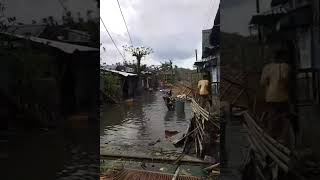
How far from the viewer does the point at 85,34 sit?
302 cm

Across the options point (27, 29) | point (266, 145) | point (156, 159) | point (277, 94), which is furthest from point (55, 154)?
point (156, 159)

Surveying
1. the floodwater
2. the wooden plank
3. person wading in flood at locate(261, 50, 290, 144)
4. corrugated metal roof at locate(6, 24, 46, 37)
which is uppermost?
corrugated metal roof at locate(6, 24, 46, 37)

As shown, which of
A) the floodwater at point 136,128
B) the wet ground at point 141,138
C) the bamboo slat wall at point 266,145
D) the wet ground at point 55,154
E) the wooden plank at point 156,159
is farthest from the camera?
the floodwater at point 136,128

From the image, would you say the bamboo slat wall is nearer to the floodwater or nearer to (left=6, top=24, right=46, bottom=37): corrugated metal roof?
(left=6, top=24, right=46, bottom=37): corrugated metal roof

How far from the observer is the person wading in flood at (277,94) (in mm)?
2533

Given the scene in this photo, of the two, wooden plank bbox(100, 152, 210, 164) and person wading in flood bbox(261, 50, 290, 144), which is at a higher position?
person wading in flood bbox(261, 50, 290, 144)

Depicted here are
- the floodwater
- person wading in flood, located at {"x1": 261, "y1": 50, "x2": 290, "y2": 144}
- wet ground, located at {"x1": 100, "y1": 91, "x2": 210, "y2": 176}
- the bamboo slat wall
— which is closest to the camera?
the bamboo slat wall

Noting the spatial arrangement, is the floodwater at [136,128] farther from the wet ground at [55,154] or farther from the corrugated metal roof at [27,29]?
the corrugated metal roof at [27,29]

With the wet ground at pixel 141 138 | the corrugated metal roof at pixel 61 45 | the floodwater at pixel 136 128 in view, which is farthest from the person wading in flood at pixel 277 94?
the floodwater at pixel 136 128

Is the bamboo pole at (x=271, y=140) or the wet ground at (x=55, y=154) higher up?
the bamboo pole at (x=271, y=140)

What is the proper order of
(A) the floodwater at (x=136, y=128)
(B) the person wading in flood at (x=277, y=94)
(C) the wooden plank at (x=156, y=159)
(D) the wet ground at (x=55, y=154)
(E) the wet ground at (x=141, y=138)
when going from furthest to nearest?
(A) the floodwater at (x=136, y=128) → (C) the wooden plank at (x=156, y=159) → (E) the wet ground at (x=141, y=138) → (D) the wet ground at (x=55, y=154) → (B) the person wading in flood at (x=277, y=94)

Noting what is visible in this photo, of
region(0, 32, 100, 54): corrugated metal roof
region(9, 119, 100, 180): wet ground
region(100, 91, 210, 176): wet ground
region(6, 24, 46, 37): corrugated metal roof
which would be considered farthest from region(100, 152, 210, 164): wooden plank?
region(6, 24, 46, 37): corrugated metal roof

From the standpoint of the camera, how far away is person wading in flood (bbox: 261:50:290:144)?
253 centimetres

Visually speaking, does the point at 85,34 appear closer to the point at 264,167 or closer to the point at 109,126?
the point at 264,167
